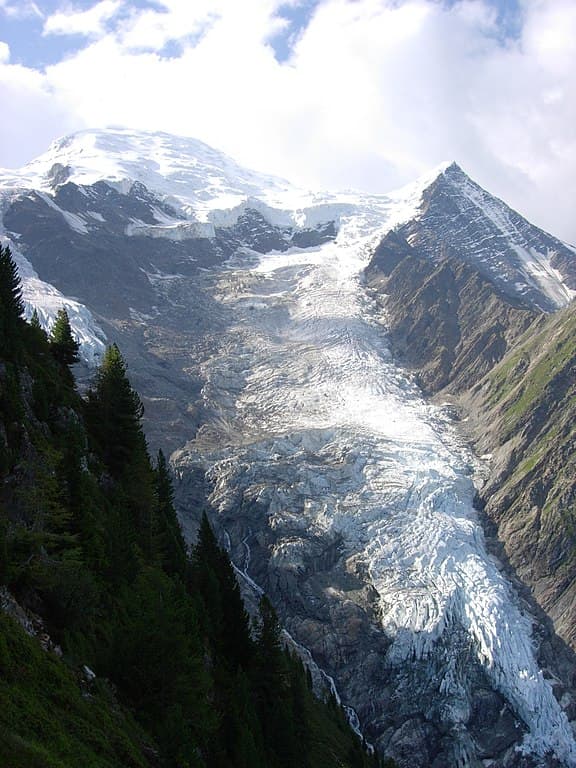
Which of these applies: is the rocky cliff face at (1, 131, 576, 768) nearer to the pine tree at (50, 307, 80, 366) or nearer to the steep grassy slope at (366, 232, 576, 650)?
the steep grassy slope at (366, 232, 576, 650)

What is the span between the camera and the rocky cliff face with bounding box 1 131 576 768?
76688mm

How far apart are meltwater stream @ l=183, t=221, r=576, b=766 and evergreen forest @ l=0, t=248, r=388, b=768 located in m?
37.3

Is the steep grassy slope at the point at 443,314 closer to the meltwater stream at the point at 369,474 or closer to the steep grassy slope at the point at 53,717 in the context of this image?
the meltwater stream at the point at 369,474

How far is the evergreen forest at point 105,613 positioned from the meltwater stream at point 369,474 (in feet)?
123

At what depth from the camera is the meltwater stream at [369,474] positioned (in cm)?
7838

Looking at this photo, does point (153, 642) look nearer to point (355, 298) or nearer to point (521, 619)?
point (521, 619)

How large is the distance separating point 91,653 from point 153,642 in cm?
177

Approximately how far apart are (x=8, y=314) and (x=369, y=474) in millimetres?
73105

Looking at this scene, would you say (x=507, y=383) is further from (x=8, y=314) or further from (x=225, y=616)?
(x=8, y=314)

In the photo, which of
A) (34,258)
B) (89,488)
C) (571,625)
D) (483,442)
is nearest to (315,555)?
(571,625)

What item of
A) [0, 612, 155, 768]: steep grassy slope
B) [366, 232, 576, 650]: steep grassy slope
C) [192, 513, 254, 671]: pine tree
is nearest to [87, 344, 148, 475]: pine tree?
[192, 513, 254, 671]: pine tree

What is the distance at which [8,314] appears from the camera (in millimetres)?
33375

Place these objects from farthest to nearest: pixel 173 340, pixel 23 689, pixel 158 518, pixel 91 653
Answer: pixel 173 340, pixel 158 518, pixel 91 653, pixel 23 689

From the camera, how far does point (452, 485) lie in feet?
329
